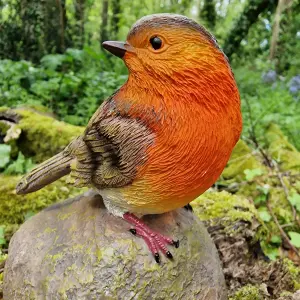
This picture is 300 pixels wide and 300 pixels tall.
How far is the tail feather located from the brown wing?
3.4 inches

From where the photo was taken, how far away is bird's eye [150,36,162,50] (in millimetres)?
1342

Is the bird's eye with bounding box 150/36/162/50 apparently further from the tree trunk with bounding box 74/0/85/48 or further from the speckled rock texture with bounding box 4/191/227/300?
the tree trunk with bounding box 74/0/85/48

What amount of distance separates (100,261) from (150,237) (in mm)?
209

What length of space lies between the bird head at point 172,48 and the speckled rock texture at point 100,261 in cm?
64

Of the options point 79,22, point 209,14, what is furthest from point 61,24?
point 209,14

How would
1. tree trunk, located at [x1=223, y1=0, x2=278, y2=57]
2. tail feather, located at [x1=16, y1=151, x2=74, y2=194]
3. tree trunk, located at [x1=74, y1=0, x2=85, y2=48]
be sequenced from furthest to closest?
tree trunk, located at [x1=223, y1=0, x2=278, y2=57]
tree trunk, located at [x1=74, y1=0, x2=85, y2=48]
tail feather, located at [x1=16, y1=151, x2=74, y2=194]

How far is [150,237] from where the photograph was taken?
1594 mm

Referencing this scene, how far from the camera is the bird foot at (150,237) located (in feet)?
5.19

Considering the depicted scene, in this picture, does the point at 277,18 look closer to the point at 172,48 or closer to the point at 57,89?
the point at 57,89

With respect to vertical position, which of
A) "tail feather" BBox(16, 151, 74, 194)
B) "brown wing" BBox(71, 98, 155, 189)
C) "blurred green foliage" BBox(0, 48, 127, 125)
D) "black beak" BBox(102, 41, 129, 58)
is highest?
"black beak" BBox(102, 41, 129, 58)

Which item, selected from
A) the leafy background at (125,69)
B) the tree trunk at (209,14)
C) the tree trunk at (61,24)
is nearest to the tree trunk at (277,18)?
the leafy background at (125,69)

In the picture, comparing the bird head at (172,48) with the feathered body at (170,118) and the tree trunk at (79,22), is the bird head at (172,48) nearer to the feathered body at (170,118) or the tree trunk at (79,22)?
the feathered body at (170,118)

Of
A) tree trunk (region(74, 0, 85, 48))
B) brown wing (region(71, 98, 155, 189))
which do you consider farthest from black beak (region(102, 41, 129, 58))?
tree trunk (region(74, 0, 85, 48))

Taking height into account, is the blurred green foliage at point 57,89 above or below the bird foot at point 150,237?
below
